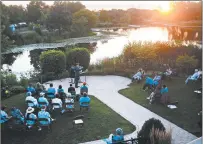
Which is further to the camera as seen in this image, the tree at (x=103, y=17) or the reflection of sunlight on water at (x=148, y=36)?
the tree at (x=103, y=17)

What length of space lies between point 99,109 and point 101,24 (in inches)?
2850

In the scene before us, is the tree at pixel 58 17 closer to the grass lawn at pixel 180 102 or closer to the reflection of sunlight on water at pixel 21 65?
the reflection of sunlight on water at pixel 21 65

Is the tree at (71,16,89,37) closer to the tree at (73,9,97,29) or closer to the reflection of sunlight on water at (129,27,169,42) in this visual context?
the tree at (73,9,97,29)

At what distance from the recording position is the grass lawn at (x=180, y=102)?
12.2 metres

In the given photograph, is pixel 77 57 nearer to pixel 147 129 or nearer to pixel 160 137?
pixel 147 129

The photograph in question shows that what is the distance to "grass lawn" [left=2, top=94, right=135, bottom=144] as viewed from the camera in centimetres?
1058

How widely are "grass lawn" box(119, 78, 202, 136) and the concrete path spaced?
13.7 inches

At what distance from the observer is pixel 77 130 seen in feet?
37.1

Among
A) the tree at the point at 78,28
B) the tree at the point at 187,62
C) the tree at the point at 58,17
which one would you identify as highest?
the tree at the point at 58,17

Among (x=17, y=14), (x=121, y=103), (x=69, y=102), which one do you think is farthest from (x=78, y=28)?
(x=69, y=102)

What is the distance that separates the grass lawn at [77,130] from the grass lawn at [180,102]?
2.03 m

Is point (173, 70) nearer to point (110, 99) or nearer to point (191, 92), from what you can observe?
point (191, 92)

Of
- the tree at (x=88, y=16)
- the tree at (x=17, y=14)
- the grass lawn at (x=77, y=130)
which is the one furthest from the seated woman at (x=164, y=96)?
the tree at (x=17, y=14)

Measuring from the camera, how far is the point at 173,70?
2025 cm
